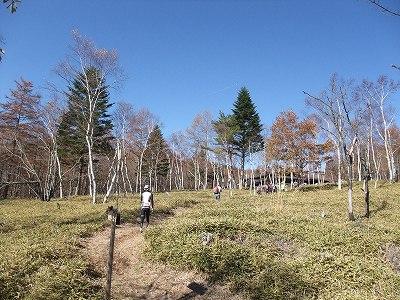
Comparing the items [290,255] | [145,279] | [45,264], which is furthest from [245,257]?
[45,264]

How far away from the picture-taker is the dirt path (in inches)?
301

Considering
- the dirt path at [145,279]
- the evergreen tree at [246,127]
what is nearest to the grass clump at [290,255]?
the dirt path at [145,279]

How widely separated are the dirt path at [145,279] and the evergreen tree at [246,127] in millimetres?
34784

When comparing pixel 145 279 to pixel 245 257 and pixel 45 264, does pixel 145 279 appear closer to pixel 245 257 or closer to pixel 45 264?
pixel 45 264

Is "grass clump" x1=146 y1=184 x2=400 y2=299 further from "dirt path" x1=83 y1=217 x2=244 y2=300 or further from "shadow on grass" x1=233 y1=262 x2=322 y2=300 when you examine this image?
"dirt path" x1=83 y1=217 x2=244 y2=300

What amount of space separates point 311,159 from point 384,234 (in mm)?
25385

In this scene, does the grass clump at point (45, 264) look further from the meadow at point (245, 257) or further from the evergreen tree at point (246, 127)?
the evergreen tree at point (246, 127)

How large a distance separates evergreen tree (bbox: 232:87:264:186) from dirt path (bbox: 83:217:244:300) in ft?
114

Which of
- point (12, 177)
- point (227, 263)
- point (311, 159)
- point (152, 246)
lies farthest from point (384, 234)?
point (12, 177)

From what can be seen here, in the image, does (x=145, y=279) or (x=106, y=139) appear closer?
→ (x=145, y=279)

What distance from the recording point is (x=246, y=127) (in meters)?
44.9

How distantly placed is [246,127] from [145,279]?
3812 centimetres

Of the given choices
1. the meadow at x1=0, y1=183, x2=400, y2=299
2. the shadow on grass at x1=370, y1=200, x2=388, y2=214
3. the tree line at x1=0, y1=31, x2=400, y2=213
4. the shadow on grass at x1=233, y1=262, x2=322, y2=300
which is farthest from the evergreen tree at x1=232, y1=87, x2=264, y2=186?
the shadow on grass at x1=233, y1=262, x2=322, y2=300

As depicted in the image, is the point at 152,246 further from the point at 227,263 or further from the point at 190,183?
the point at 190,183
